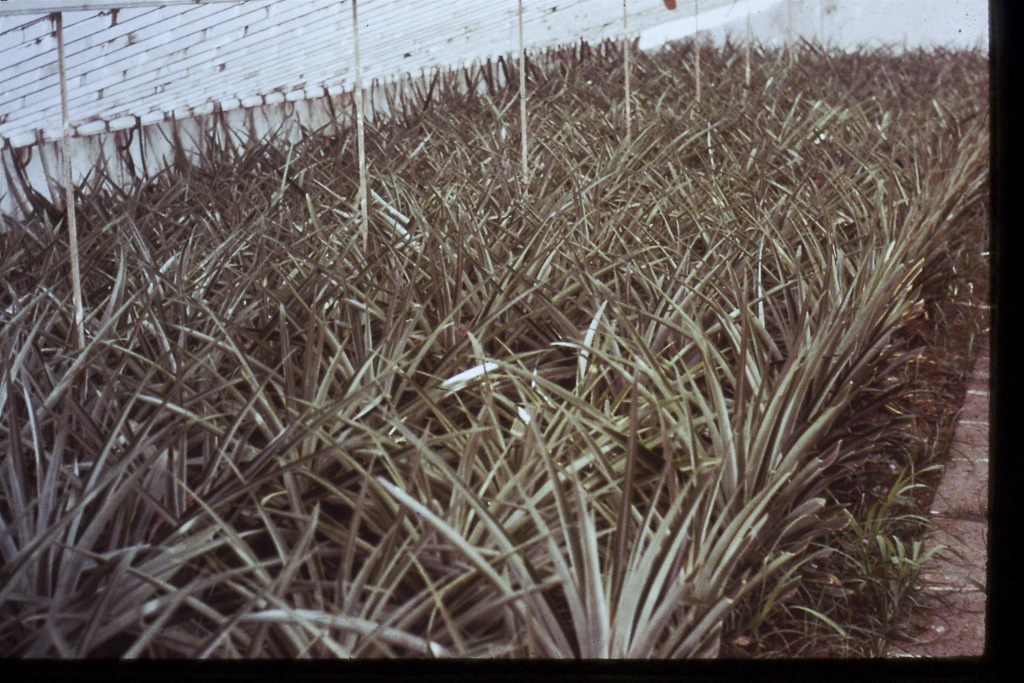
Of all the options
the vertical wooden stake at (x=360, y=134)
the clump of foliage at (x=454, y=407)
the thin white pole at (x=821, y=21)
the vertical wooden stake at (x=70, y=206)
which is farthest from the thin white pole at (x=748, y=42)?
the vertical wooden stake at (x=70, y=206)

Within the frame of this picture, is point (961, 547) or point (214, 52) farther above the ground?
point (214, 52)

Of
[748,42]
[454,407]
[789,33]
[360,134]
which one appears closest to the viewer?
[454,407]

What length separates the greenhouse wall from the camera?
3.55 ft

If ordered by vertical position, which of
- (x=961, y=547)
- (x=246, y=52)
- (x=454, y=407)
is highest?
(x=246, y=52)

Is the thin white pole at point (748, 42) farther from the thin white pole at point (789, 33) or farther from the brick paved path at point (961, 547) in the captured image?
the brick paved path at point (961, 547)

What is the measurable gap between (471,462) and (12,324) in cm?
54

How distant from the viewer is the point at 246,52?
1202 millimetres

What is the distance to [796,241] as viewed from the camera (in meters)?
1.30

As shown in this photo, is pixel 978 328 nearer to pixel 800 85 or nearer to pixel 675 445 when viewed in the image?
pixel 675 445

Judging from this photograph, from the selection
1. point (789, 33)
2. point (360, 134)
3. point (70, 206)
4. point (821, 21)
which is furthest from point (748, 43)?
point (70, 206)

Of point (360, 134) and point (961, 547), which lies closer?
point (961, 547)

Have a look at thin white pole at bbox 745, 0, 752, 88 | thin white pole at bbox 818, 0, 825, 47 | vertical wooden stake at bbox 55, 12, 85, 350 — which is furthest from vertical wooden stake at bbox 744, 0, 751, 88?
vertical wooden stake at bbox 55, 12, 85, 350

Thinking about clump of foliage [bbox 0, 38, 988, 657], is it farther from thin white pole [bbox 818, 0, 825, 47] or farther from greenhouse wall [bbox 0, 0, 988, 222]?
thin white pole [bbox 818, 0, 825, 47]

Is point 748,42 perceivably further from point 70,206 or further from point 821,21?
point 70,206
